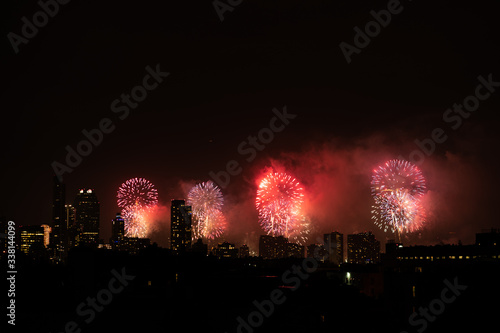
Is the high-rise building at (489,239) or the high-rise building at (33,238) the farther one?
the high-rise building at (33,238)

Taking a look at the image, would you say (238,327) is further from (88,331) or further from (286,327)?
(88,331)

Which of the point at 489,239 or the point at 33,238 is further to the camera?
the point at 33,238

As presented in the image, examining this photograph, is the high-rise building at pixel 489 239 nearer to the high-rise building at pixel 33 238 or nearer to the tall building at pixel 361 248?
the tall building at pixel 361 248

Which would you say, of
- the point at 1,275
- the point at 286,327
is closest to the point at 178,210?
the point at 1,275

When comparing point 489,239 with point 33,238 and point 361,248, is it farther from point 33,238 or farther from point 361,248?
point 33,238

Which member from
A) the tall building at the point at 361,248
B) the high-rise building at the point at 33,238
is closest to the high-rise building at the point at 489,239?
the tall building at the point at 361,248

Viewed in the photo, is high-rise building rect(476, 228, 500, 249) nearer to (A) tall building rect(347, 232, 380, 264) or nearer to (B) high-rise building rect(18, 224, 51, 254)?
(A) tall building rect(347, 232, 380, 264)

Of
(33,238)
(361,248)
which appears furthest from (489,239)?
(33,238)

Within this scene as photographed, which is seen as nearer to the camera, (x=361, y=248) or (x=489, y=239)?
(x=489, y=239)
